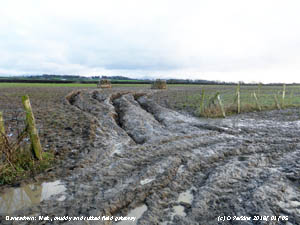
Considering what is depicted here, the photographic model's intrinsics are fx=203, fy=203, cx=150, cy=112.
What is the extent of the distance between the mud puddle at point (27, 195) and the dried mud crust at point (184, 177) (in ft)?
0.70

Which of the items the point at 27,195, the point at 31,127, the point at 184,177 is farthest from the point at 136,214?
the point at 31,127

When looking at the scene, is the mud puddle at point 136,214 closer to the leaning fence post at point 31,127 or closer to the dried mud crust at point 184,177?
the dried mud crust at point 184,177

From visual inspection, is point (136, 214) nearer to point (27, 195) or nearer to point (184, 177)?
point (184, 177)

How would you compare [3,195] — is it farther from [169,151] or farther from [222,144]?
[222,144]

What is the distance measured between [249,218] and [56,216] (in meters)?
3.30

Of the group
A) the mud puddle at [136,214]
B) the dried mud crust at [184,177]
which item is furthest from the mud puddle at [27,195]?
the mud puddle at [136,214]

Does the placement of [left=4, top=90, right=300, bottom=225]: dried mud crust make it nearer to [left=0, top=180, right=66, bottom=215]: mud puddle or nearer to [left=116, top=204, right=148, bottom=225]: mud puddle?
[left=116, top=204, right=148, bottom=225]: mud puddle

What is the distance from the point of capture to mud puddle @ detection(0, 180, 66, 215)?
379 centimetres

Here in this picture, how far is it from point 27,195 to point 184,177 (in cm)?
344

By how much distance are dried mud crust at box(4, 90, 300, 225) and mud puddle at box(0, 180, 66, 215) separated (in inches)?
8.4

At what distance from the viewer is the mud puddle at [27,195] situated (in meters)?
3.79

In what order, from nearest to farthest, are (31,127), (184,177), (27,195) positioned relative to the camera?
(27,195) → (184,177) → (31,127)

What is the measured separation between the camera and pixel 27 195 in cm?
417

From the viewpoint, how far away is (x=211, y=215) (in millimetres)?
3596
